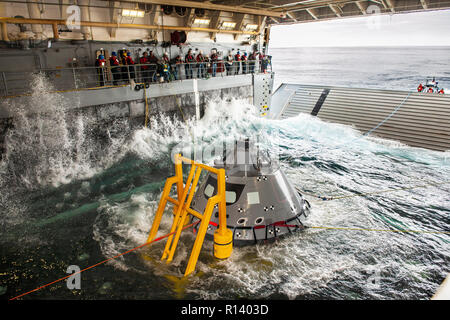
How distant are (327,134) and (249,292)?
47.6 feet

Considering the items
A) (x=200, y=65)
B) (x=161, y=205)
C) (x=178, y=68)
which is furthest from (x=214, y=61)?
(x=161, y=205)

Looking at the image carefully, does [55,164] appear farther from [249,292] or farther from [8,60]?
[249,292]

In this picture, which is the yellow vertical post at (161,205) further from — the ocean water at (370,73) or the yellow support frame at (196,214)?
the ocean water at (370,73)

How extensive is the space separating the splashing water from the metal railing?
2.07 ft

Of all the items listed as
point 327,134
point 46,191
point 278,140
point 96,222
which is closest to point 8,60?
point 46,191

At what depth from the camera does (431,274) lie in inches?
263

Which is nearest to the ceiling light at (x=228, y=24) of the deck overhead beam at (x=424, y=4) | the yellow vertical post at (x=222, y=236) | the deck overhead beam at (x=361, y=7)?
Result: the deck overhead beam at (x=361, y=7)

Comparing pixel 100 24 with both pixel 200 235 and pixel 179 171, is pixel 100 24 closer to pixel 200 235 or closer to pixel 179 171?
pixel 179 171

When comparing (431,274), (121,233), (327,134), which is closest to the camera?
(431,274)

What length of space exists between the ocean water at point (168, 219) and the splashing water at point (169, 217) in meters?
0.04

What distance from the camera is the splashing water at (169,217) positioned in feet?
20.6

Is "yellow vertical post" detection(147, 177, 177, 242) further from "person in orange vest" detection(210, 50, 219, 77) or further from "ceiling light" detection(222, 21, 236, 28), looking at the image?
"ceiling light" detection(222, 21, 236, 28)

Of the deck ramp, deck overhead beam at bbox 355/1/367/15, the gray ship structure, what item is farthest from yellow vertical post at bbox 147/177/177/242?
deck overhead beam at bbox 355/1/367/15

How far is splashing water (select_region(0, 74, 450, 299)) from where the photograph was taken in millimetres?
6270
